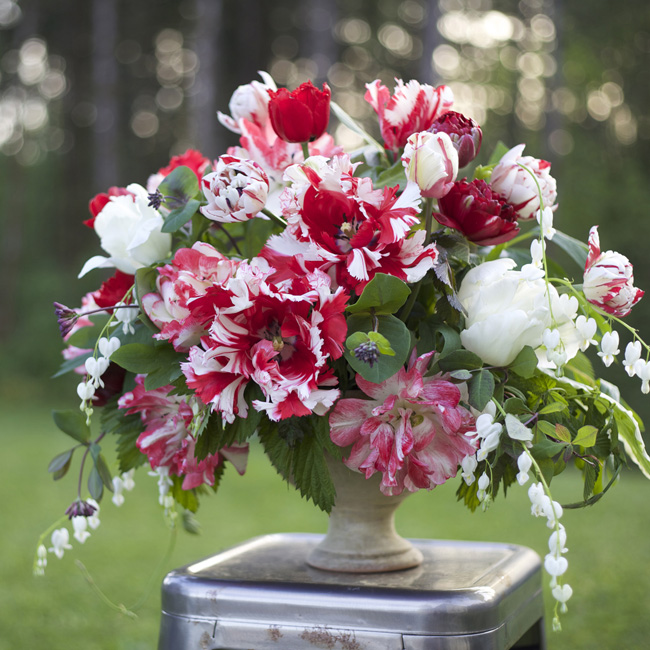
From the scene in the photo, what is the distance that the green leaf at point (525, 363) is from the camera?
0.75 meters

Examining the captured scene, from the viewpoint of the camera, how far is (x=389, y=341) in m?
0.75

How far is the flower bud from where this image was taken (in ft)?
2.71

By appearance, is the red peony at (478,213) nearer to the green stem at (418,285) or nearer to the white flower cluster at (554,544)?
the green stem at (418,285)

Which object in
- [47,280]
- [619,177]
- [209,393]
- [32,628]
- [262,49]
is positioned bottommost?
[32,628]

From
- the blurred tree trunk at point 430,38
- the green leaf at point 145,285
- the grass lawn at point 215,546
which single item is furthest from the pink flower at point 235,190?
the blurred tree trunk at point 430,38

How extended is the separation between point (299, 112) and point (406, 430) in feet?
1.12

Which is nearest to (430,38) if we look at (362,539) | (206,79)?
(206,79)

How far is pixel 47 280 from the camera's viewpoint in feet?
38.3

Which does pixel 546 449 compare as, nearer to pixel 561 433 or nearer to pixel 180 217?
pixel 561 433

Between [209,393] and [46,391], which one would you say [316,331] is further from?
[46,391]

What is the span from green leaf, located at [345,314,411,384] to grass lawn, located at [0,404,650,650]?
2.41ft

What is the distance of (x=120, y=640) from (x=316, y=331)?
1477mm

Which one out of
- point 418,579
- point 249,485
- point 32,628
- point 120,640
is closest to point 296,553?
point 418,579

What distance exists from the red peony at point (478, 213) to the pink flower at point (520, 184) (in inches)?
0.6
